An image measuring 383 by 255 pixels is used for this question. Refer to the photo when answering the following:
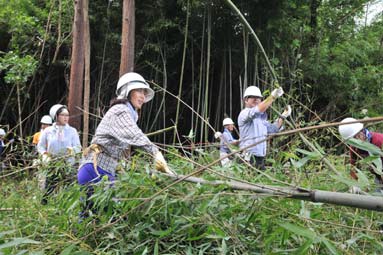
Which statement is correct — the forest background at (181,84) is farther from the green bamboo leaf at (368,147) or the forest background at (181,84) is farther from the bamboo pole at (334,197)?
the bamboo pole at (334,197)

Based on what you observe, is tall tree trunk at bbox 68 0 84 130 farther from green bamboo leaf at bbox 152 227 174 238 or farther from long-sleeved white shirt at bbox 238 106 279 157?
green bamboo leaf at bbox 152 227 174 238

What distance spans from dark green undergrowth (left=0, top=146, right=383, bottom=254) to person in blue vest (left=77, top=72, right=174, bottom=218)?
31 cm

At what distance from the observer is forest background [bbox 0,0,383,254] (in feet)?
5.72

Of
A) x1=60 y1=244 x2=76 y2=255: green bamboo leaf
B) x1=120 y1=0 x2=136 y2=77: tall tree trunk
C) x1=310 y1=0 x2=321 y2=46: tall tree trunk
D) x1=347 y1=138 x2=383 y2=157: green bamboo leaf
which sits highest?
x1=310 y1=0 x2=321 y2=46: tall tree trunk

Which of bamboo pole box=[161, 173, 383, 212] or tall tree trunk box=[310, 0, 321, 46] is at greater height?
tall tree trunk box=[310, 0, 321, 46]

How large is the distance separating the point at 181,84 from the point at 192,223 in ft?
20.2

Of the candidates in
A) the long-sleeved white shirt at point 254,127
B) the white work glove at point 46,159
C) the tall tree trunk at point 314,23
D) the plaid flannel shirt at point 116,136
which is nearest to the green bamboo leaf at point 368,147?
the plaid flannel shirt at point 116,136

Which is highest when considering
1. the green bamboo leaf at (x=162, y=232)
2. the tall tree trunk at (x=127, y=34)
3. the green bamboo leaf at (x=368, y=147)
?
the tall tree trunk at (x=127, y=34)

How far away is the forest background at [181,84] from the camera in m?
1.74

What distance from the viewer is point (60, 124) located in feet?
14.3

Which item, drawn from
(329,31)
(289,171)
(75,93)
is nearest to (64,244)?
(289,171)

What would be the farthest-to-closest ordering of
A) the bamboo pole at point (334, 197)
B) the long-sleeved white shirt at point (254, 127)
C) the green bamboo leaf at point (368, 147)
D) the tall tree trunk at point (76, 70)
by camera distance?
the tall tree trunk at point (76, 70), the long-sleeved white shirt at point (254, 127), the green bamboo leaf at point (368, 147), the bamboo pole at point (334, 197)

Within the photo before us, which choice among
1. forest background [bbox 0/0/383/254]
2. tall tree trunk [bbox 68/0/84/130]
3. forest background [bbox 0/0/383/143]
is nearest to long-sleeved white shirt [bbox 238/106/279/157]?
forest background [bbox 0/0/383/254]

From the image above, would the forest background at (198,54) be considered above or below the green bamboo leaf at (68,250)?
above
